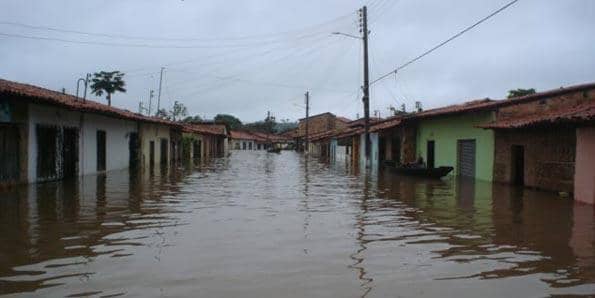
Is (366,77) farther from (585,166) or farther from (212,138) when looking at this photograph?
(212,138)

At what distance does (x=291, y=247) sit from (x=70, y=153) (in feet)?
53.8

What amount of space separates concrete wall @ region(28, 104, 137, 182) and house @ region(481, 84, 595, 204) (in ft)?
53.2

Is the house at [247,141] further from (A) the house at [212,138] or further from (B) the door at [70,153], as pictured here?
(B) the door at [70,153]

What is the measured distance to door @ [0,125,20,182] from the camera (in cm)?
1630

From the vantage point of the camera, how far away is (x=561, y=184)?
17.0 metres

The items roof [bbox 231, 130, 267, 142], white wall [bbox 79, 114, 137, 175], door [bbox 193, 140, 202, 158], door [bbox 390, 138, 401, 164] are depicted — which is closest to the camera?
white wall [bbox 79, 114, 137, 175]

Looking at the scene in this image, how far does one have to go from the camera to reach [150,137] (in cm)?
3500

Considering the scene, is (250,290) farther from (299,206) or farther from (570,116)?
(570,116)

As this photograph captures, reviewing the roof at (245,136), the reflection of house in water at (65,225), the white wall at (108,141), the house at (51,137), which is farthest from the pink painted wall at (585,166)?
the roof at (245,136)

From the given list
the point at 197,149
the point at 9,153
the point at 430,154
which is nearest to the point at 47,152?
the point at 9,153

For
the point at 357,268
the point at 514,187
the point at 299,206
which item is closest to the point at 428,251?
the point at 357,268

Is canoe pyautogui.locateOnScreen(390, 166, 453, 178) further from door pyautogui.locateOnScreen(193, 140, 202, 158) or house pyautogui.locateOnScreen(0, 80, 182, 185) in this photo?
door pyautogui.locateOnScreen(193, 140, 202, 158)

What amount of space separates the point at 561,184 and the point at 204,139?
4417 centimetres

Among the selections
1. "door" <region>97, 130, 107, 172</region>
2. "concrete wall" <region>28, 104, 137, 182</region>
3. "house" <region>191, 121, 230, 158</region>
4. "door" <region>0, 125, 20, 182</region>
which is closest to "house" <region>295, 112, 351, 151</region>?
"house" <region>191, 121, 230, 158</region>
